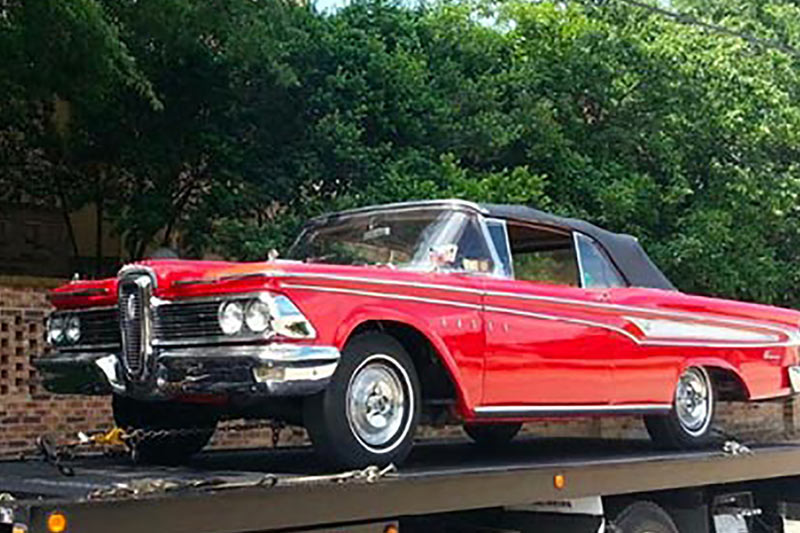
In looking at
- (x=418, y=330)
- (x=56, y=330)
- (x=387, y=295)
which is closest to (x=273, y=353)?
(x=387, y=295)

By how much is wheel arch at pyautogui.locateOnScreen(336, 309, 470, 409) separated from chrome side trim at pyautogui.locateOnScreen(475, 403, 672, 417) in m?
0.21

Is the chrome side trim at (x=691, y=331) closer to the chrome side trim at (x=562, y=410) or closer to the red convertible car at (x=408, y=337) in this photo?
the red convertible car at (x=408, y=337)

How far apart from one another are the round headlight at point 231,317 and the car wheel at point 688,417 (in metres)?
3.47

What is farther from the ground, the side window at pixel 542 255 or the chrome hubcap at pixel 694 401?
the side window at pixel 542 255

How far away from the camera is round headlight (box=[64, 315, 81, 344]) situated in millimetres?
5766

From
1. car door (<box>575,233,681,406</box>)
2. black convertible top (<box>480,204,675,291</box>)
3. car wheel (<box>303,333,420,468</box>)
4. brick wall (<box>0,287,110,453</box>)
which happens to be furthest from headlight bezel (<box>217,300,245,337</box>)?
brick wall (<box>0,287,110,453</box>)

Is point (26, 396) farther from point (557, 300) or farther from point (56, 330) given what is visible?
point (557, 300)

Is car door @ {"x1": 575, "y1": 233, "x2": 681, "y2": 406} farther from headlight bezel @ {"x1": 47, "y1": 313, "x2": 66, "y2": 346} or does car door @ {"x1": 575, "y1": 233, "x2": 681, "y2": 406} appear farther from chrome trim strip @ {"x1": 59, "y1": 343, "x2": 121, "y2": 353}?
headlight bezel @ {"x1": 47, "y1": 313, "x2": 66, "y2": 346}

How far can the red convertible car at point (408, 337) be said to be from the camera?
5.09m

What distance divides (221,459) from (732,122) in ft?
34.9

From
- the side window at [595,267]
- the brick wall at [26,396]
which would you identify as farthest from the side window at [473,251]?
the brick wall at [26,396]

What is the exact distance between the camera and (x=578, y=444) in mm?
8328

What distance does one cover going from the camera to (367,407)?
5.39 meters

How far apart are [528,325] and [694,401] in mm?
2055
